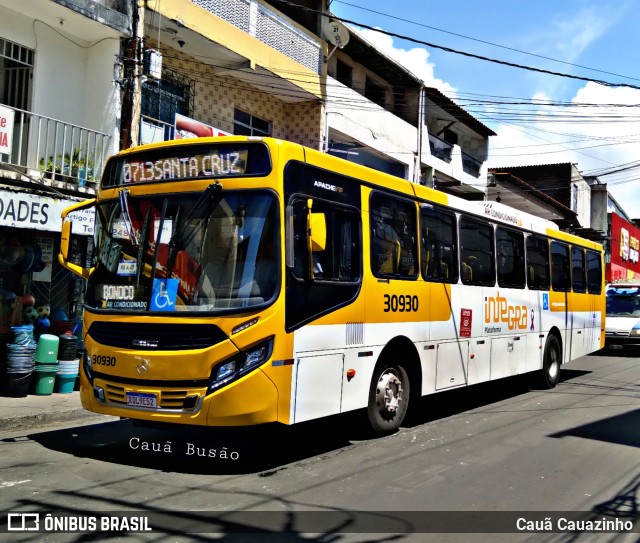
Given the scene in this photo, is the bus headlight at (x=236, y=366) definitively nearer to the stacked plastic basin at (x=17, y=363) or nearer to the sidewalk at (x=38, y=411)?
the sidewalk at (x=38, y=411)

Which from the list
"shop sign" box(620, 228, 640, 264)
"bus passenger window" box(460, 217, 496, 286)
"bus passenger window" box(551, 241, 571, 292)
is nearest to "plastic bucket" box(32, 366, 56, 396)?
"bus passenger window" box(460, 217, 496, 286)

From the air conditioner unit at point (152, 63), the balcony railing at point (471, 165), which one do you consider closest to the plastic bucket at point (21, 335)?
the air conditioner unit at point (152, 63)

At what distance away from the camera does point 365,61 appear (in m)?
22.3

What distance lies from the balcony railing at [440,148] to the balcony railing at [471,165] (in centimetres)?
158

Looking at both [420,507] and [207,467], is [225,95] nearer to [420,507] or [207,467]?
[207,467]

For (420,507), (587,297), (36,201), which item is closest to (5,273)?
(36,201)

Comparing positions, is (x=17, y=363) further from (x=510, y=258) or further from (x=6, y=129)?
(x=510, y=258)

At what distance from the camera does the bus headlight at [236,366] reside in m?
5.91

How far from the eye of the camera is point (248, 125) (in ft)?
58.0

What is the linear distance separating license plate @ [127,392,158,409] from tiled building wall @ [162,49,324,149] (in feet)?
34.3

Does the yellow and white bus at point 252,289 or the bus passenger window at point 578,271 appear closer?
the yellow and white bus at point 252,289

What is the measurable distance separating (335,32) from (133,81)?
28.3 feet

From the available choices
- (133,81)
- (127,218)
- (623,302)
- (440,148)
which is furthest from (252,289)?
(440,148)

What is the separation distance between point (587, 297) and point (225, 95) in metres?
10.1
